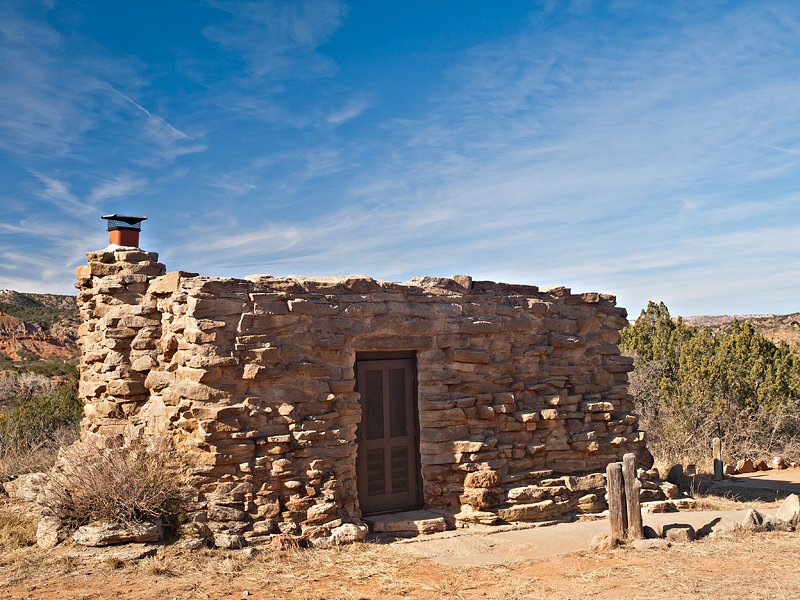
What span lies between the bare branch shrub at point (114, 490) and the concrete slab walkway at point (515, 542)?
250cm

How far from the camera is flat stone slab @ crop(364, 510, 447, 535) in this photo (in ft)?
23.7

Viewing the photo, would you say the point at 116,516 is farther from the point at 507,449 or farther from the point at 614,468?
the point at 614,468

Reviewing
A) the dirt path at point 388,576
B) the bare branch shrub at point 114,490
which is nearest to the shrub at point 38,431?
the bare branch shrub at point 114,490

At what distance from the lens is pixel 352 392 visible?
24.3 feet

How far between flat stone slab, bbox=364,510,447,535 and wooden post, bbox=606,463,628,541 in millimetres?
1912

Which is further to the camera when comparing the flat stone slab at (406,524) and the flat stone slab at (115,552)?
the flat stone slab at (406,524)

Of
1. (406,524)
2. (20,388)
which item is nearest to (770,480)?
(406,524)

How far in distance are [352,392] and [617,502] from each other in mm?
3174

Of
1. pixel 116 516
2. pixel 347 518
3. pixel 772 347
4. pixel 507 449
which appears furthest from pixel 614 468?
pixel 772 347

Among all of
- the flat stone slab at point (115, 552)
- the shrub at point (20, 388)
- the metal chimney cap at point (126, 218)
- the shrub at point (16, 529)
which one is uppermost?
the metal chimney cap at point (126, 218)

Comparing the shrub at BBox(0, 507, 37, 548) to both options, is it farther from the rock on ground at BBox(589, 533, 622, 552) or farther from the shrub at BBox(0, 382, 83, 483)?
the rock on ground at BBox(589, 533, 622, 552)

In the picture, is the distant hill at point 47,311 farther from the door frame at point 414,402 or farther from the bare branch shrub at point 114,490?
the door frame at point 414,402

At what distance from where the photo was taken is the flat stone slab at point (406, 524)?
7.23m

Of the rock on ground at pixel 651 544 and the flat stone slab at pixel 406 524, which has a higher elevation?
the flat stone slab at pixel 406 524
